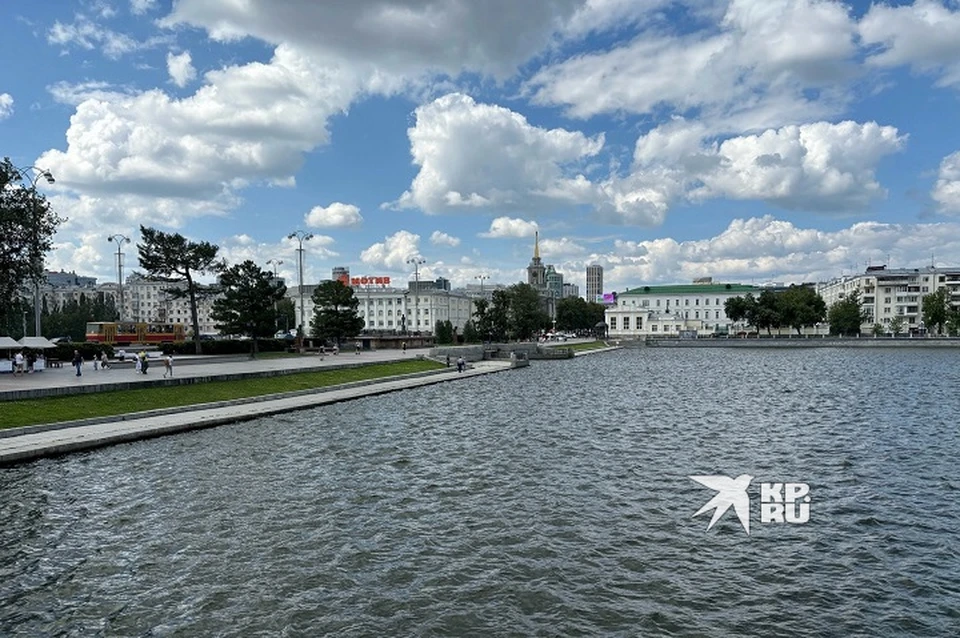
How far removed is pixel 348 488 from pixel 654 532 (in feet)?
33.6

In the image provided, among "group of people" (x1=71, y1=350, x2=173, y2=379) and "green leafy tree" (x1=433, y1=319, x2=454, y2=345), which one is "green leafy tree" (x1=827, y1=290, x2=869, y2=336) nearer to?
"green leafy tree" (x1=433, y1=319, x2=454, y2=345)

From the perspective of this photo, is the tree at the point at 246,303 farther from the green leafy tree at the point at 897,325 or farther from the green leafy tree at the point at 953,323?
the green leafy tree at the point at 897,325

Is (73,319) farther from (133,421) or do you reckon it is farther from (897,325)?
(897,325)

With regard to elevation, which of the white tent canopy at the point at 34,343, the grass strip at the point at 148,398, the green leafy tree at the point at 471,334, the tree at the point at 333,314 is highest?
the tree at the point at 333,314

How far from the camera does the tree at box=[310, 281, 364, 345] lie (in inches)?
3312

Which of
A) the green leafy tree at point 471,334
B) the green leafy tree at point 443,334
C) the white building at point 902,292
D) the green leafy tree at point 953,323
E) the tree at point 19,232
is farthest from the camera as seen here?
the white building at point 902,292

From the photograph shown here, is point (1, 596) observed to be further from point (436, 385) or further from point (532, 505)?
point (436, 385)

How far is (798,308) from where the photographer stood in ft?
512

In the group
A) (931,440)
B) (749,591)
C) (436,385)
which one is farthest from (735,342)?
(749,591)

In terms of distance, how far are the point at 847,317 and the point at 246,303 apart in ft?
514

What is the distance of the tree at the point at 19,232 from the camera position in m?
43.1

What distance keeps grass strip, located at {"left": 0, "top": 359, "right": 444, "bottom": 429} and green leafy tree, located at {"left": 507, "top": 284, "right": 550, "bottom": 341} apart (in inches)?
2953

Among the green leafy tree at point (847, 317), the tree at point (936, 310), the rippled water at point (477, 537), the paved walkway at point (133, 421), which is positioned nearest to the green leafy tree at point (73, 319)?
the paved walkway at point (133, 421)

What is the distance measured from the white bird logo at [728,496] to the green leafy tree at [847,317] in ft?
552
